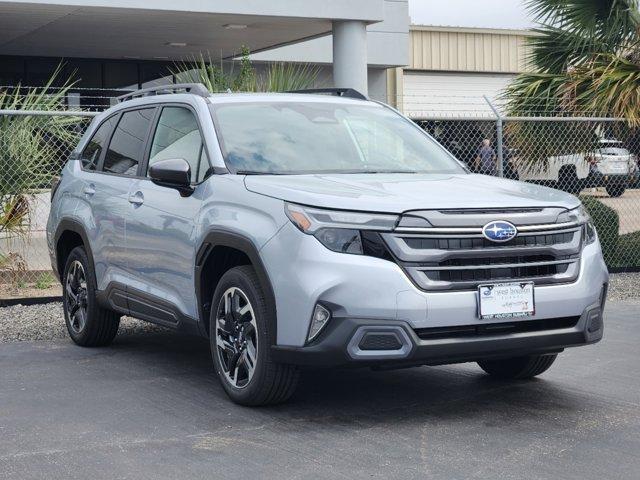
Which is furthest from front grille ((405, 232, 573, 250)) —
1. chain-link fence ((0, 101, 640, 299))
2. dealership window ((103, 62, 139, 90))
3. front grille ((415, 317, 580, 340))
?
dealership window ((103, 62, 139, 90))

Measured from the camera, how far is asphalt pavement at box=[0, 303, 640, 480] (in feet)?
17.0

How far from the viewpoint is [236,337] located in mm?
6324

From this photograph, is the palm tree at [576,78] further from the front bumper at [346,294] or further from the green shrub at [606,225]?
the front bumper at [346,294]

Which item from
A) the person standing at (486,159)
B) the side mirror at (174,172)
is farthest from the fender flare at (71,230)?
the person standing at (486,159)

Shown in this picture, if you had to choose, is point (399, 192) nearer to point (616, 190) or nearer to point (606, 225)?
point (606, 225)

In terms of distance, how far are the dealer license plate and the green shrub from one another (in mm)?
8025

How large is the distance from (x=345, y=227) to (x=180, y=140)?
200cm

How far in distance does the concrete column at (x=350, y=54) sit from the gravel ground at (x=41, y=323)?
7997 mm

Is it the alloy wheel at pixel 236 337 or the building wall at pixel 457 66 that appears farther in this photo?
the building wall at pixel 457 66

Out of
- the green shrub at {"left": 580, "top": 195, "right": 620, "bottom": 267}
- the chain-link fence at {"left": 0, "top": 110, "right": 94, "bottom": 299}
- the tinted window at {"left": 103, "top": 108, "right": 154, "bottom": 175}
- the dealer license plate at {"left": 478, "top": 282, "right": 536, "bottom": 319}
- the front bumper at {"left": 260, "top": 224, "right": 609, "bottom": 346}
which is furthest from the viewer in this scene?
the green shrub at {"left": 580, "top": 195, "right": 620, "bottom": 267}

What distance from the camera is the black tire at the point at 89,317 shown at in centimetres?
834

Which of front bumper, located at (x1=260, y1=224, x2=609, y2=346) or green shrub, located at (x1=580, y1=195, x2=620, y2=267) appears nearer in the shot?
front bumper, located at (x1=260, y1=224, x2=609, y2=346)

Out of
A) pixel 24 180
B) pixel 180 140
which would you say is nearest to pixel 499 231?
pixel 180 140

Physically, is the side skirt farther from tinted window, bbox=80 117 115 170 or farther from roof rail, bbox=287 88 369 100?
roof rail, bbox=287 88 369 100
